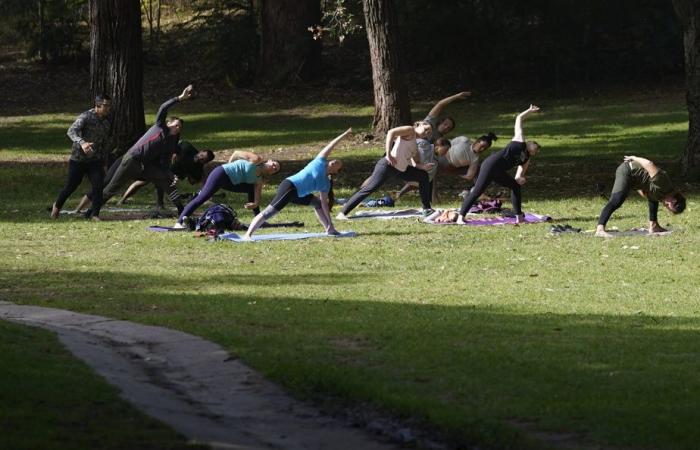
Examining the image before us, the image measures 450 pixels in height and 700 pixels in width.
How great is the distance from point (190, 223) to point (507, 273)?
18.4 feet

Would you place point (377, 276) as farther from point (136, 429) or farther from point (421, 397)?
point (136, 429)

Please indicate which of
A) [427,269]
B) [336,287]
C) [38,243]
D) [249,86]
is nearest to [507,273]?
[427,269]

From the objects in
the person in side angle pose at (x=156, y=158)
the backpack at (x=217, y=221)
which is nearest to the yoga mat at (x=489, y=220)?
the backpack at (x=217, y=221)

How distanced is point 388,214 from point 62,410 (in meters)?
14.2

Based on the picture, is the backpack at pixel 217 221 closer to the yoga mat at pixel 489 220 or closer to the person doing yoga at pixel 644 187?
the yoga mat at pixel 489 220

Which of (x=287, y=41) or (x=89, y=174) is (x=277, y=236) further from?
(x=287, y=41)

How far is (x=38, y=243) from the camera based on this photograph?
19.0 meters

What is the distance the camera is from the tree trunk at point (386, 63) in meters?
31.5

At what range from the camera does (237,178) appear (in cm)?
2003

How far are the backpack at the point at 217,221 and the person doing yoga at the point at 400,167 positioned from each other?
226 cm

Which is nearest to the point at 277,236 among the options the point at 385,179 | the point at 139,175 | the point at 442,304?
the point at 385,179

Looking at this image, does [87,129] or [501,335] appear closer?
[501,335]

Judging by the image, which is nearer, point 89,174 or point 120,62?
point 89,174

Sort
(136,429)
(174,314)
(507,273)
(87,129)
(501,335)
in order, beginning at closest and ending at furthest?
1. (136,429)
2. (501,335)
3. (174,314)
4. (507,273)
5. (87,129)
